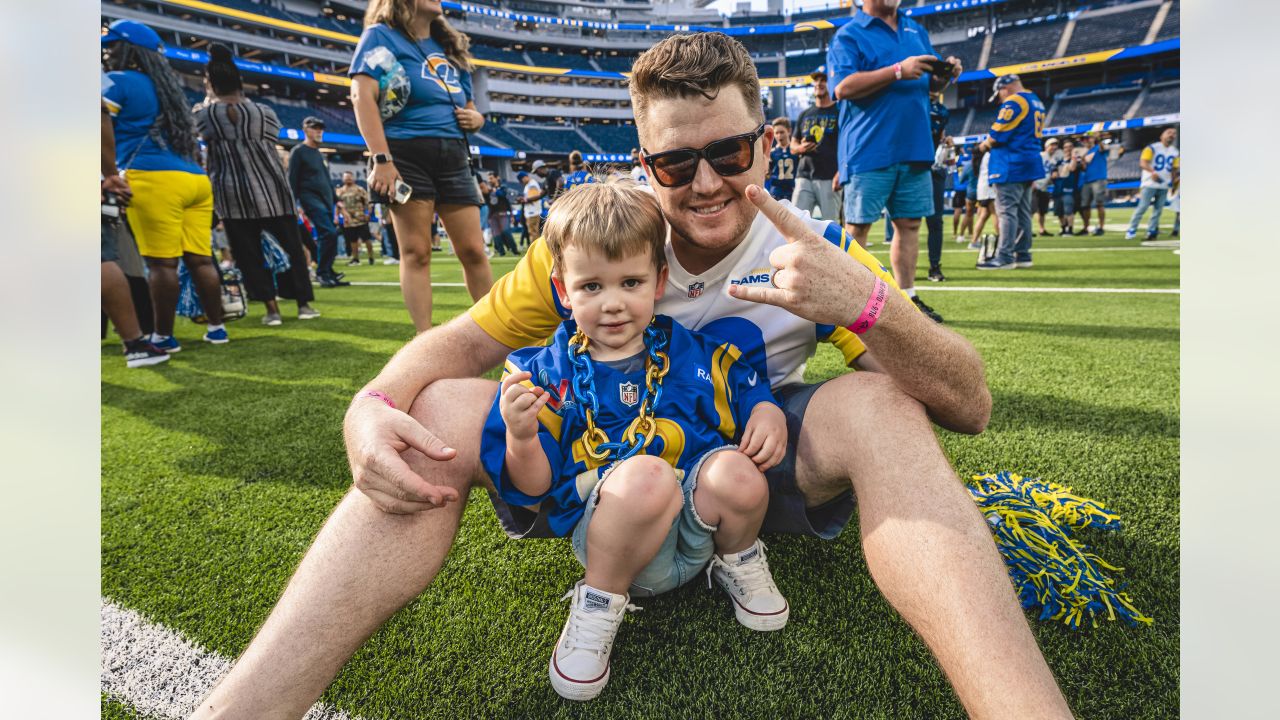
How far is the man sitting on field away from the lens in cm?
116

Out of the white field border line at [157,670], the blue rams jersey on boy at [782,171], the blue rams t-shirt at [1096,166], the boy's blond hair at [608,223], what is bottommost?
the white field border line at [157,670]

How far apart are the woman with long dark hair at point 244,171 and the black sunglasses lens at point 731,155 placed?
15.8 ft

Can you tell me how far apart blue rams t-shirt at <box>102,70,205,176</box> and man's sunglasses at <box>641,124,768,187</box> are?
426 centimetres

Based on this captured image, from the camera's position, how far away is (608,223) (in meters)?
1.57

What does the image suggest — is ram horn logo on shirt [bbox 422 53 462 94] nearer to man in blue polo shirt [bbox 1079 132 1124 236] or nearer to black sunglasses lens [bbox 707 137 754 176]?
black sunglasses lens [bbox 707 137 754 176]

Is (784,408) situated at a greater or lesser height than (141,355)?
greater

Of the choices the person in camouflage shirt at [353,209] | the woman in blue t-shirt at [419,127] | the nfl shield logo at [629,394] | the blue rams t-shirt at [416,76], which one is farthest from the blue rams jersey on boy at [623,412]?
the person in camouflage shirt at [353,209]

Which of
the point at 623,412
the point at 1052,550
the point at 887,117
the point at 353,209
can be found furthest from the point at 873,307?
the point at 353,209

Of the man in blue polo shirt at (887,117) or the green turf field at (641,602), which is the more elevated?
the man in blue polo shirt at (887,117)

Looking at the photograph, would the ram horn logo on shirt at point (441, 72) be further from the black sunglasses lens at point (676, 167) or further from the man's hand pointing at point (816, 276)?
the man's hand pointing at point (816, 276)

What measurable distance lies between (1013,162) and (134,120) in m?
8.17

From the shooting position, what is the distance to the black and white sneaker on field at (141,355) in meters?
4.38

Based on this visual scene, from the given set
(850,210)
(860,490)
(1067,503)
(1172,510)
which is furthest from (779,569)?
(850,210)

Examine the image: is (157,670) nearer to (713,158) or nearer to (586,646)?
(586,646)
